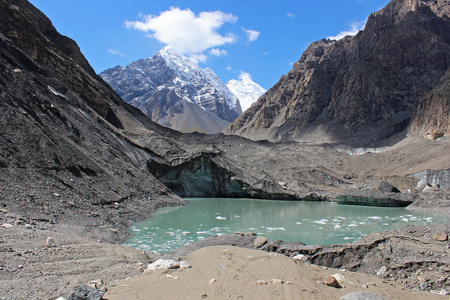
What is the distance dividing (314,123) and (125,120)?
74.4 meters

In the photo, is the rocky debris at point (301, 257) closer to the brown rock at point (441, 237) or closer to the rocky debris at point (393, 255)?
the rocky debris at point (393, 255)

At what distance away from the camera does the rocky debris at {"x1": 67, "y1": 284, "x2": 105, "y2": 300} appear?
384 centimetres

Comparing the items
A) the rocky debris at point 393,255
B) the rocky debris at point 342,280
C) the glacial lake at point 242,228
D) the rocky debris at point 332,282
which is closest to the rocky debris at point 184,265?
the rocky debris at point 393,255

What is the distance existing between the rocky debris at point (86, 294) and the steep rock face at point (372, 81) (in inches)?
3345

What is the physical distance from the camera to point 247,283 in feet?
15.3

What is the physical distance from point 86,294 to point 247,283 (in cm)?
220

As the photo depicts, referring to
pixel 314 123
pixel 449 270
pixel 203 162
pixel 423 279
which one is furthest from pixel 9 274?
pixel 314 123

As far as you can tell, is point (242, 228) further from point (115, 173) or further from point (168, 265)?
point (168, 265)

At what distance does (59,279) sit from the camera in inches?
190

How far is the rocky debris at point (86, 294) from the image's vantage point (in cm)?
384

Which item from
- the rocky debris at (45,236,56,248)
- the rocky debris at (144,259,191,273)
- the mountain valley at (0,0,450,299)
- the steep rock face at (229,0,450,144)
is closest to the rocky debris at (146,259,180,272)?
the rocky debris at (144,259,191,273)

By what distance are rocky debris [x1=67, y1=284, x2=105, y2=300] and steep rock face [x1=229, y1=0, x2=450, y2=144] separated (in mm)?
84966

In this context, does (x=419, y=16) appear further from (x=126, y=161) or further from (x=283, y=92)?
(x=126, y=161)

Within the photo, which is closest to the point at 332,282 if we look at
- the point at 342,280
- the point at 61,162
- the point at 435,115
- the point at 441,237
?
the point at 342,280
